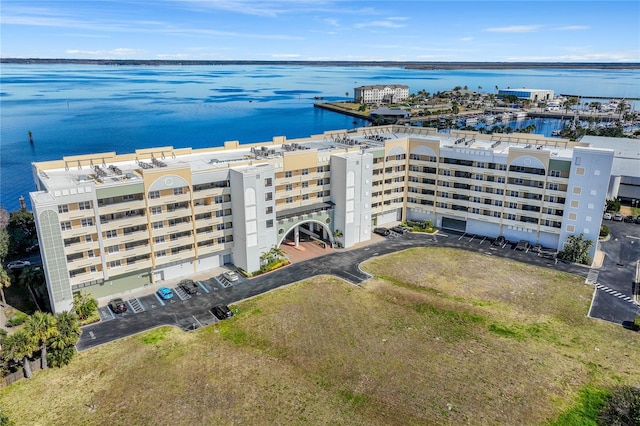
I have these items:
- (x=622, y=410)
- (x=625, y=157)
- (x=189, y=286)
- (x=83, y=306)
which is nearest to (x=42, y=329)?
(x=83, y=306)

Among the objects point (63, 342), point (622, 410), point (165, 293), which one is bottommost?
point (622, 410)

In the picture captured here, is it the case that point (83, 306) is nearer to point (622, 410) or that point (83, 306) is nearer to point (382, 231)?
point (382, 231)

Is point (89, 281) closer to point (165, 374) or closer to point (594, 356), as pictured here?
point (165, 374)

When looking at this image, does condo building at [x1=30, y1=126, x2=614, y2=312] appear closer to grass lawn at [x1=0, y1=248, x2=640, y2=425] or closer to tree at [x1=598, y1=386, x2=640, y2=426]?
grass lawn at [x1=0, y1=248, x2=640, y2=425]

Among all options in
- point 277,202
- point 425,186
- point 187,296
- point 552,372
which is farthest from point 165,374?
point 425,186

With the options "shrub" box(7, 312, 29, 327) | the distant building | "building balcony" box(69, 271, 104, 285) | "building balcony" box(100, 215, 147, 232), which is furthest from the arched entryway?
the distant building

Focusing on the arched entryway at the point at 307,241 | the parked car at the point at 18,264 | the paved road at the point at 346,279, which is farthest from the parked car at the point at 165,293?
the parked car at the point at 18,264

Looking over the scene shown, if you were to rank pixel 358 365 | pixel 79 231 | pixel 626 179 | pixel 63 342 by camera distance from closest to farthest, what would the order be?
pixel 63 342, pixel 358 365, pixel 79 231, pixel 626 179
